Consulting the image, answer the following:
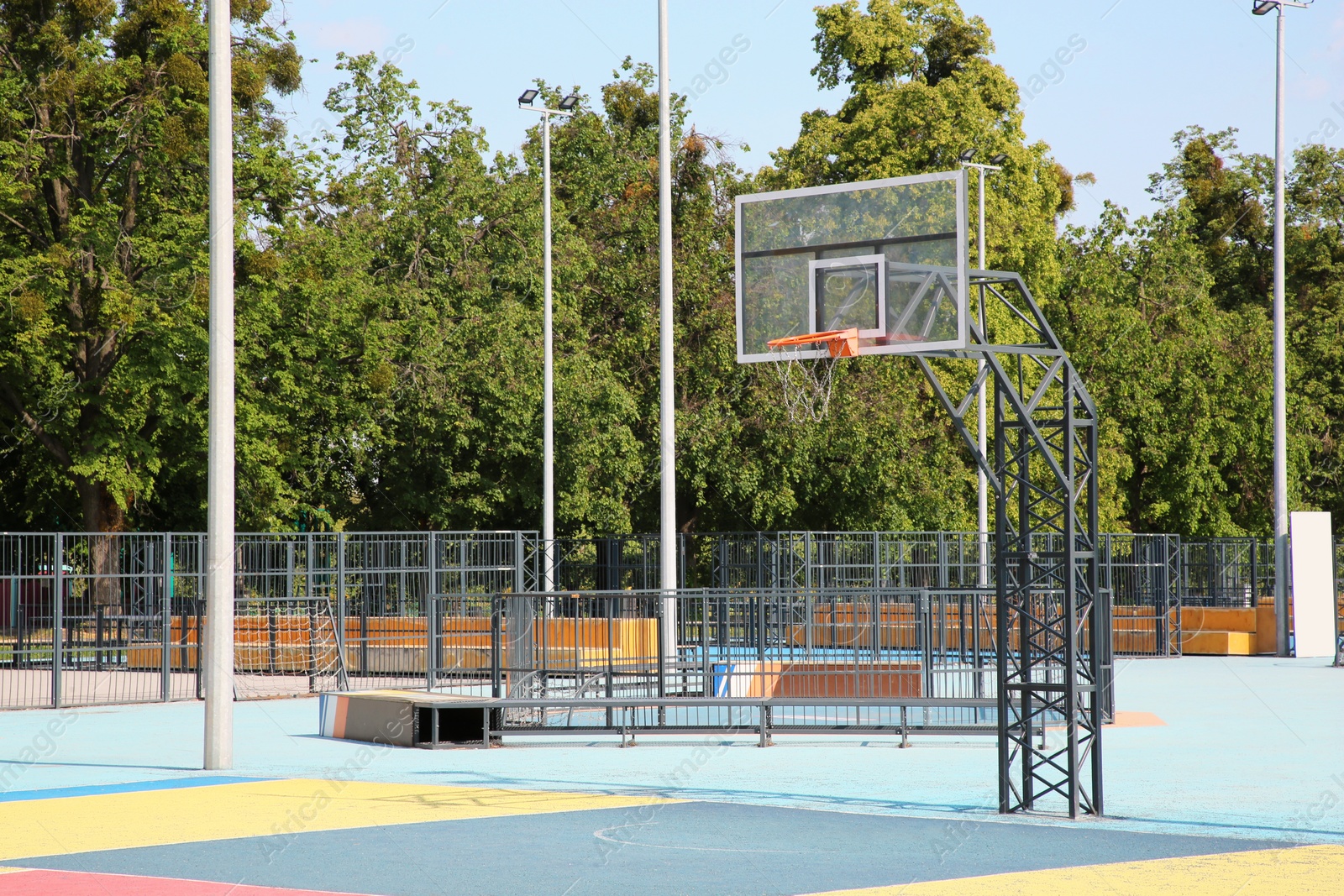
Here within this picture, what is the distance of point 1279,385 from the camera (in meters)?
31.3

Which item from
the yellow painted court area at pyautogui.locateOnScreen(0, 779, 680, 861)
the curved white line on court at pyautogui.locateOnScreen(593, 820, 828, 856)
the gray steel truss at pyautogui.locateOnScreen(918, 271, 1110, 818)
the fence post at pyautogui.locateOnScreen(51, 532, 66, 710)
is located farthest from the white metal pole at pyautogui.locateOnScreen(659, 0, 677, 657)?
the curved white line on court at pyautogui.locateOnScreen(593, 820, 828, 856)

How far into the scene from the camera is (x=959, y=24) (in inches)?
1850

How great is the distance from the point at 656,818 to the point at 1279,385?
2395 centimetres

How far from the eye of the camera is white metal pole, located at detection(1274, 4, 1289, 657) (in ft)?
Result: 101

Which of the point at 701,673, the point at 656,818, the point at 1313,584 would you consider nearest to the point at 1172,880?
the point at 656,818

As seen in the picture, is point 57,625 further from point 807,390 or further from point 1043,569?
point 807,390

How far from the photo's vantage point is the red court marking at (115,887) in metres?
8.55

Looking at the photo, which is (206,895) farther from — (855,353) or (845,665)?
(845,665)

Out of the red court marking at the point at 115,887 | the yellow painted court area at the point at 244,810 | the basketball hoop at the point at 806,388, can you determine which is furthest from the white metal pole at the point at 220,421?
the basketball hoop at the point at 806,388

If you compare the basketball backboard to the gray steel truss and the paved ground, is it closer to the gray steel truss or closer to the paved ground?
the gray steel truss

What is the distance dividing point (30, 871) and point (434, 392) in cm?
2991

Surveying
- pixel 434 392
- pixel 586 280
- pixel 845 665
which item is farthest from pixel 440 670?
pixel 586 280

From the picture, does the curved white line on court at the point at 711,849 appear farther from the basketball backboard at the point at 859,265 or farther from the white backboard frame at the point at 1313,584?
the white backboard frame at the point at 1313,584

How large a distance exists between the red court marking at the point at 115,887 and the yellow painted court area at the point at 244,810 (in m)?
1.00
